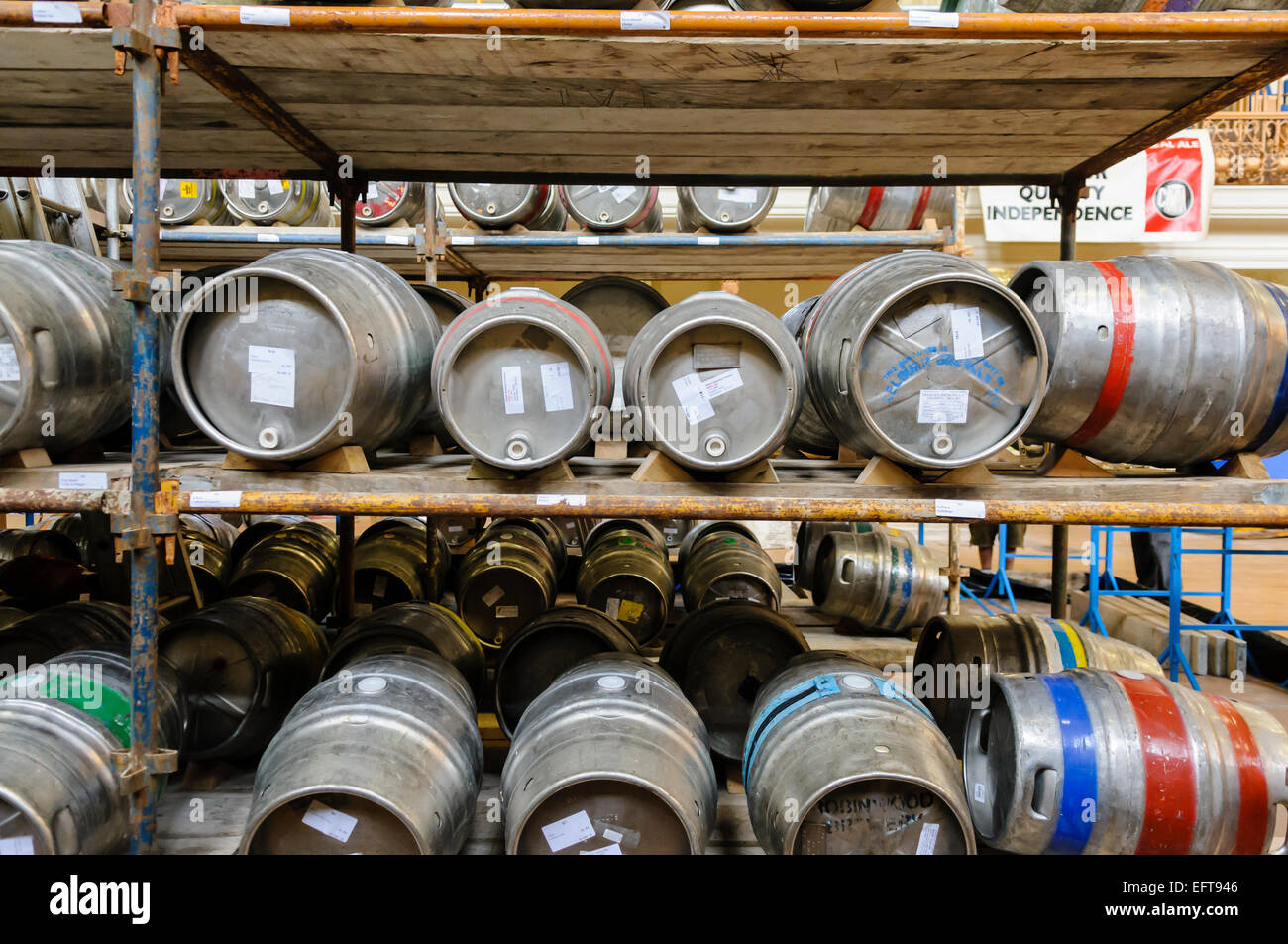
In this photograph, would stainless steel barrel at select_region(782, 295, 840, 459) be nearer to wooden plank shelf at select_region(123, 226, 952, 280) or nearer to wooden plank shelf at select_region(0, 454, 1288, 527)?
wooden plank shelf at select_region(0, 454, 1288, 527)

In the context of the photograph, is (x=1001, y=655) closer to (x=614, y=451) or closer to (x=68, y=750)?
(x=614, y=451)

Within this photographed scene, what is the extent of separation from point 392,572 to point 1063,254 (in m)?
4.17

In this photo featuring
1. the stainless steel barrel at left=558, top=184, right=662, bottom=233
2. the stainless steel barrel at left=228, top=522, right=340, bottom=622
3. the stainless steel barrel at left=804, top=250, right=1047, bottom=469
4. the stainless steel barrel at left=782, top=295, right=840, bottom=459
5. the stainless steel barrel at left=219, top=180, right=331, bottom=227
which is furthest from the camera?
the stainless steel barrel at left=219, top=180, right=331, bottom=227

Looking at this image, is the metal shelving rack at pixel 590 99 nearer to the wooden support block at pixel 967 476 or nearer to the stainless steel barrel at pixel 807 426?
the wooden support block at pixel 967 476

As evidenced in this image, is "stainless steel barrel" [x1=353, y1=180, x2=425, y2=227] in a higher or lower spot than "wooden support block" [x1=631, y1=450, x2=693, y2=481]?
higher

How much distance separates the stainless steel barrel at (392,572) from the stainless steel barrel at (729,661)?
2097 mm

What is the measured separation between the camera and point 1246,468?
2789mm

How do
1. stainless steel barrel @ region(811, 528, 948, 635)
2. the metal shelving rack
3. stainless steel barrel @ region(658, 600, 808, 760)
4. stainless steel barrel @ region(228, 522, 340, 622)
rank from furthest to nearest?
stainless steel barrel @ region(811, 528, 948, 635), stainless steel barrel @ region(228, 522, 340, 622), stainless steel barrel @ region(658, 600, 808, 760), the metal shelving rack

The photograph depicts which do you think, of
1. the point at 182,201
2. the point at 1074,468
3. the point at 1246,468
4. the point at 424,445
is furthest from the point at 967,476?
the point at 182,201

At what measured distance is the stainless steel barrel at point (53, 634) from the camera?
3264 millimetres

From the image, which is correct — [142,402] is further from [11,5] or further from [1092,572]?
[1092,572]

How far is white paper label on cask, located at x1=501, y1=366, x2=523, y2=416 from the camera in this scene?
2691 millimetres

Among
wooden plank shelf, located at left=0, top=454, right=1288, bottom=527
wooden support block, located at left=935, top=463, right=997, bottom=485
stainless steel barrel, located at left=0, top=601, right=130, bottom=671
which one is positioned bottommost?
stainless steel barrel, located at left=0, top=601, right=130, bottom=671

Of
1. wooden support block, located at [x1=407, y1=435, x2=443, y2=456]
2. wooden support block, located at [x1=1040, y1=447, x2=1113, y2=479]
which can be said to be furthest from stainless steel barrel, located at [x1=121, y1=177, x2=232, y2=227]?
wooden support block, located at [x1=1040, y1=447, x2=1113, y2=479]
